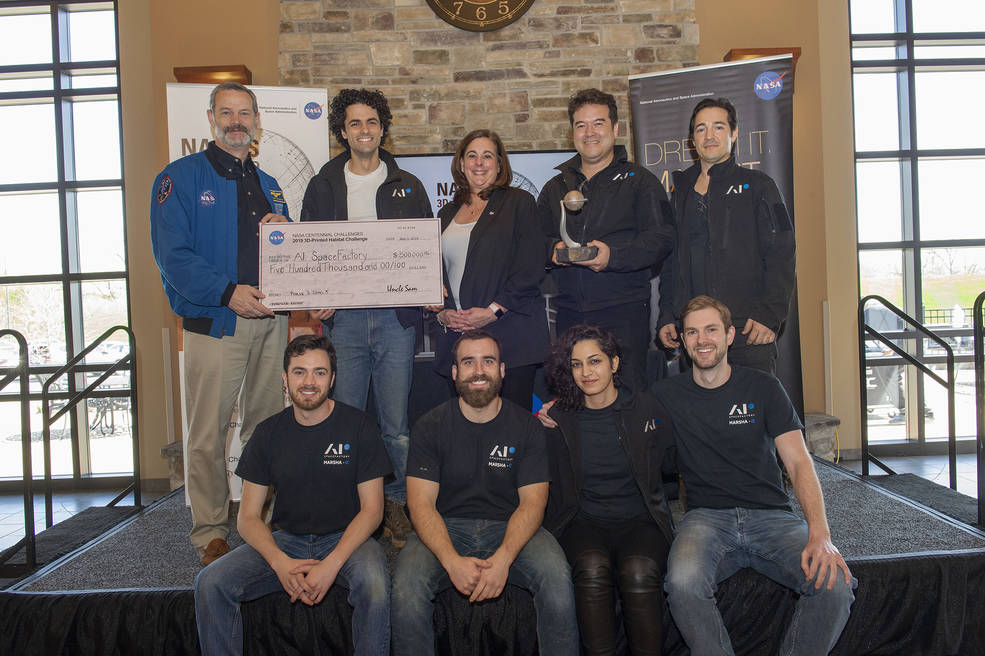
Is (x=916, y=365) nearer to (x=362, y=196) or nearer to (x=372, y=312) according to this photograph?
(x=372, y=312)

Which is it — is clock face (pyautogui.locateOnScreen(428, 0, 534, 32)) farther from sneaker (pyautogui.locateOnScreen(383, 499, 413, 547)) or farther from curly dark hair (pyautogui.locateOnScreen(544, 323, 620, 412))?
sneaker (pyautogui.locateOnScreen(383, 499, 413, 547))

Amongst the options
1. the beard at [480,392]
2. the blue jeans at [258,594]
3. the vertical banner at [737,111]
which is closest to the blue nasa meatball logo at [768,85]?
the vertical banner at [737,111]

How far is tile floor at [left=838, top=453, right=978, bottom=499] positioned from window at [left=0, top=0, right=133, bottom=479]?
22.4ft

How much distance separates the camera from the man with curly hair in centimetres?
297

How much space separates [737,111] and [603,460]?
3.14 metres

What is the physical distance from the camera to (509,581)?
2.39 m

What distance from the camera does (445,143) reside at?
5.02m

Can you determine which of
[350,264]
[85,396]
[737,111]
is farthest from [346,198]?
[737,111]

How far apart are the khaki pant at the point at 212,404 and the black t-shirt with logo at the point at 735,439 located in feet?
6.40

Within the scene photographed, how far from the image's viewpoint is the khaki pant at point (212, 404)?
9.26ft

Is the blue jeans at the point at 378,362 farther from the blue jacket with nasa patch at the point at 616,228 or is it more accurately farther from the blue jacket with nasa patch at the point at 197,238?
the blue jacket with nasa patch at the point at 616,228

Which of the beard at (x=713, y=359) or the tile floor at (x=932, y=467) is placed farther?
the tile floor at (x=932, y=467)

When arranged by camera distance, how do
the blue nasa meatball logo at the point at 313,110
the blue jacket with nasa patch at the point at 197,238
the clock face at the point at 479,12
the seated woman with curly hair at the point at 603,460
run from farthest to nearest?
the clock face at the point at 479,12 < the blue nasa meatball logo at the point at 313,110 < the blue jacket with nasa patch at the point at 197,238 < the seated woman with curly hair at the point at 603,460

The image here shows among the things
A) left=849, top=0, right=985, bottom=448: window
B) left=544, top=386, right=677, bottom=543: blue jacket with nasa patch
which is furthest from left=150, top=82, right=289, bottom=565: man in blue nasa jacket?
A: left=849, top=0, right=985, bottom=448: window
